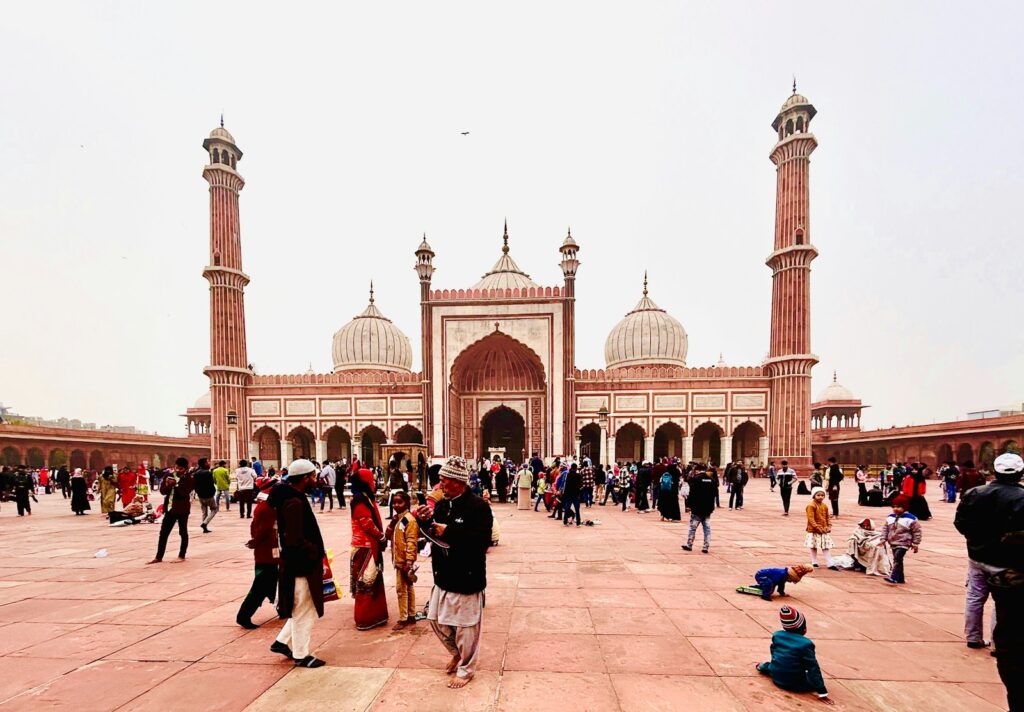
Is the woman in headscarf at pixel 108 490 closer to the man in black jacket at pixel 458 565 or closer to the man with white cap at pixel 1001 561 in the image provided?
the man in black jacket at pixel 458 565

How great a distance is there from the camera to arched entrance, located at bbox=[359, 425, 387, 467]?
109ft

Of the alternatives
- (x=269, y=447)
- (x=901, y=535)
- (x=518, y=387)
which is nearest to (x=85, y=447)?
(x=269, y=447)

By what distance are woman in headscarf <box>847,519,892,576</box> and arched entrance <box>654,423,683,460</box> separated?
84.7 feet

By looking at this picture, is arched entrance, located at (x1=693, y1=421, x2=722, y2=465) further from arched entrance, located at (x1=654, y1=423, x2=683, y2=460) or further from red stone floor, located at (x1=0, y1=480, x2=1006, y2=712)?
red stone floor, located at (x1=0, y1=480, x2=1006, y2=712)

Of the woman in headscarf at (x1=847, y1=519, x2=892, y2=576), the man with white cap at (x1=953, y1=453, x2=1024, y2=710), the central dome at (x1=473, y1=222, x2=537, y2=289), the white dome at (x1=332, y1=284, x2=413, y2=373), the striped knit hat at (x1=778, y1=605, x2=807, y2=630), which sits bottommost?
the woman in headscarf at (x1=847, y1=519, x2=892, y2=576)

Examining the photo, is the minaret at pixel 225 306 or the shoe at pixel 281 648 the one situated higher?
the minaret at pixel 225 306

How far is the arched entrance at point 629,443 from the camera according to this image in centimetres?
3253

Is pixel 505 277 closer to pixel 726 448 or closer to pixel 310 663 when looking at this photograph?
pixel 726 448

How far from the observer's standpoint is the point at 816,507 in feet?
21.1

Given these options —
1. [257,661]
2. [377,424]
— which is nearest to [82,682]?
[257,661]

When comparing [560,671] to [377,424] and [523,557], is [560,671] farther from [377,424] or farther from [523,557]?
[377,424]

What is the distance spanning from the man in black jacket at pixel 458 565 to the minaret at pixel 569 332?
81.2 feet

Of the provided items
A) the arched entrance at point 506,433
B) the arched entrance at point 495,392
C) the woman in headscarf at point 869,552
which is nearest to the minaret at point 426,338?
the arched entrance at point 495,392

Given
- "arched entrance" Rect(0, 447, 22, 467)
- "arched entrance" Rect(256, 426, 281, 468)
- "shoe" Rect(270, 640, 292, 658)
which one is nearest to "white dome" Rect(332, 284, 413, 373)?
"arched entrance" Rect(256, 426, 281, 468)
